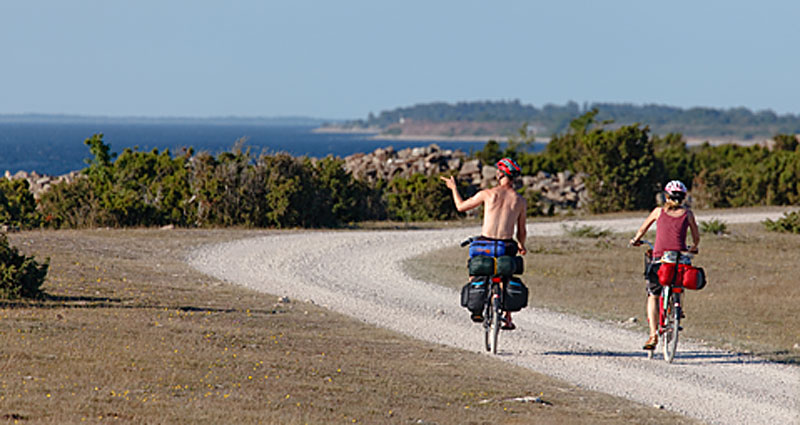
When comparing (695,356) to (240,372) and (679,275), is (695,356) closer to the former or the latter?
(679,275)

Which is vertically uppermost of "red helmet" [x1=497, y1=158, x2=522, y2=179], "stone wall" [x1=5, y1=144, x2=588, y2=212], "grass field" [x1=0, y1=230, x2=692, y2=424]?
"red helmet" [x1=497, y1=158, x2=522, y2=179]

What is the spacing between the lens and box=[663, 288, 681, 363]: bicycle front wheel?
37.1 ft

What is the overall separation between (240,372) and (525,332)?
5482mm

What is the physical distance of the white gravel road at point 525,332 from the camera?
9781mm

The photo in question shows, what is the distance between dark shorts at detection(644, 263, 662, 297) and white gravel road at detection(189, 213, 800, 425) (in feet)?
2.72

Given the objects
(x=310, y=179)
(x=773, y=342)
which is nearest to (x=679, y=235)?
(x=773, y=342)

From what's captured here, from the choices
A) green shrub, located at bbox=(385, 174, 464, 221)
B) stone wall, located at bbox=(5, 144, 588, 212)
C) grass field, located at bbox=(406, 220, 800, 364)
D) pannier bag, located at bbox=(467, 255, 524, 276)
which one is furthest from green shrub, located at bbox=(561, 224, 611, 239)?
stone wall, located at bbox=(5, 144, 588, 212)

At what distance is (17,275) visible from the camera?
13148 mm

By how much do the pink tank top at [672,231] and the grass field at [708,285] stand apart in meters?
2.30

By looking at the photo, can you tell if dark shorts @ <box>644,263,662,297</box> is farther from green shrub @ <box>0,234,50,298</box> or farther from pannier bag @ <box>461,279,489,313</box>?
green shrub @ <box>0,234,50,298</box>

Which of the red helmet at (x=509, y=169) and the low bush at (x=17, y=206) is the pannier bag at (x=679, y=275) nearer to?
the red helmet at (x=509, y=169)

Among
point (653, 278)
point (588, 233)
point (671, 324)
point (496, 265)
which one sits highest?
point (496, 265)

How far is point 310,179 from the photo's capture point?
30.7 metres

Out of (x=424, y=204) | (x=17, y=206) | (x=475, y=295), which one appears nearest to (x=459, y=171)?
(x=424, y=204)
